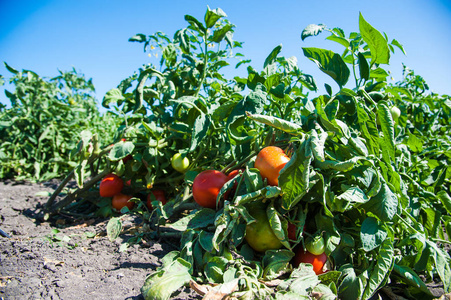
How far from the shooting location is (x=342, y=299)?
1.01 m

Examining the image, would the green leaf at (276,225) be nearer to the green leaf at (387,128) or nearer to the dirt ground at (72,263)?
the dirt ground at (72,263)

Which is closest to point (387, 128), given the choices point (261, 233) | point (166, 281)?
point (261, 233)

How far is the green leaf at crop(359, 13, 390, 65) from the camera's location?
1089mm

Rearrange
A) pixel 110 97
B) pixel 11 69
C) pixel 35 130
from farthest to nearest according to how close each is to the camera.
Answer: pixel 35 130, pixel 11 69, pixel 110 97

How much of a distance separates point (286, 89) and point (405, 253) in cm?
93

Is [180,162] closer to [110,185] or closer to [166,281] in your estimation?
[110,185]

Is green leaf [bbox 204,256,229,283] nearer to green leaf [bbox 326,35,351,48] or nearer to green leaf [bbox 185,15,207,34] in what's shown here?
green leaf [bbox 326,35,351,48]

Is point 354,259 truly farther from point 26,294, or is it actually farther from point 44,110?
point 44,110

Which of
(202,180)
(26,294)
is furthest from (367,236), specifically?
(26,294)

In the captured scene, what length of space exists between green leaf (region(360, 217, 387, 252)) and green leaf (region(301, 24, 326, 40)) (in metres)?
0.78

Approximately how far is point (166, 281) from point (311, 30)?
114 centimetres

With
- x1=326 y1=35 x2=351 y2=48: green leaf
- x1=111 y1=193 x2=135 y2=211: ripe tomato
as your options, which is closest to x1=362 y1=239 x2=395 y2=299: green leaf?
x1=326 y1=35 x2=351 y2=48: green leaf

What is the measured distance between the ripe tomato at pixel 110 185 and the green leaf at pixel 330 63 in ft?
4.36

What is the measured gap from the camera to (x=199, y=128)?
54.3 inches
